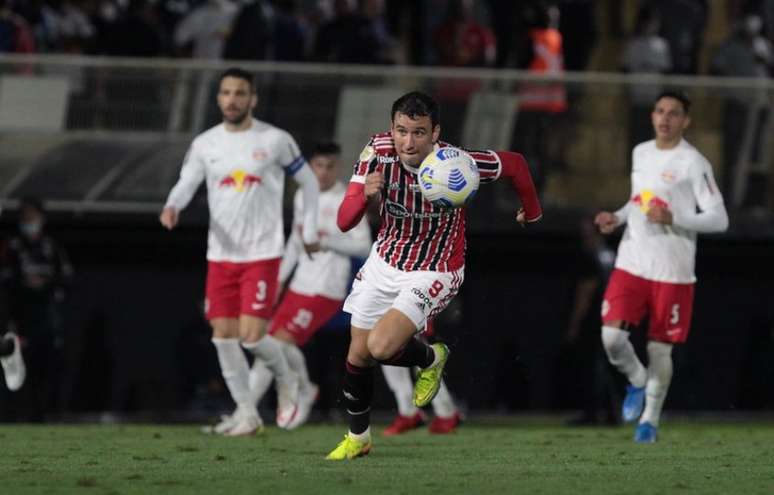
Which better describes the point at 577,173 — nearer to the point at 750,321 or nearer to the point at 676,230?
the point at 750,321

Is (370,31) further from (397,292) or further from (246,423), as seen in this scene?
(397,292)

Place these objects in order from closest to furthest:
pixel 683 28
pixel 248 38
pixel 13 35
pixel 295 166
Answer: pixel 295 166, pixel 13 35, pixel 248 38, pixel 683 28

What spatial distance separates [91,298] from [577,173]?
569 centimetres

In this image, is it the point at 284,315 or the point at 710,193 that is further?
the point at 284,315

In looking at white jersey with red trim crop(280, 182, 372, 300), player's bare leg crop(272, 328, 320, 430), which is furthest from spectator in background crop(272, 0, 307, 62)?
player's bare leg crop(272, 328, 320, 430)

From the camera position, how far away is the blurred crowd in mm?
19922

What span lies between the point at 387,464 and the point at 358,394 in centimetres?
46

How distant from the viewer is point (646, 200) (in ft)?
42.7

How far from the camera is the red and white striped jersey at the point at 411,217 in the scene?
1049 cm

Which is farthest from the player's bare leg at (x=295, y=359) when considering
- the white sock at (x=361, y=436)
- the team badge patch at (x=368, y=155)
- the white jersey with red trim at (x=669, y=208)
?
the team badge patch at (x=368, y=155)

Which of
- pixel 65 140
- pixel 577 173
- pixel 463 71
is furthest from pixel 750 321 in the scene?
pixel 65 140

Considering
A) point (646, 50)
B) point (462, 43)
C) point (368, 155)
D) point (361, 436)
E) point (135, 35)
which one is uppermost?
point (646, 50)

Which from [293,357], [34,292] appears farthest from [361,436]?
[34,292]

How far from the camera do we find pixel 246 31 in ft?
65.3
